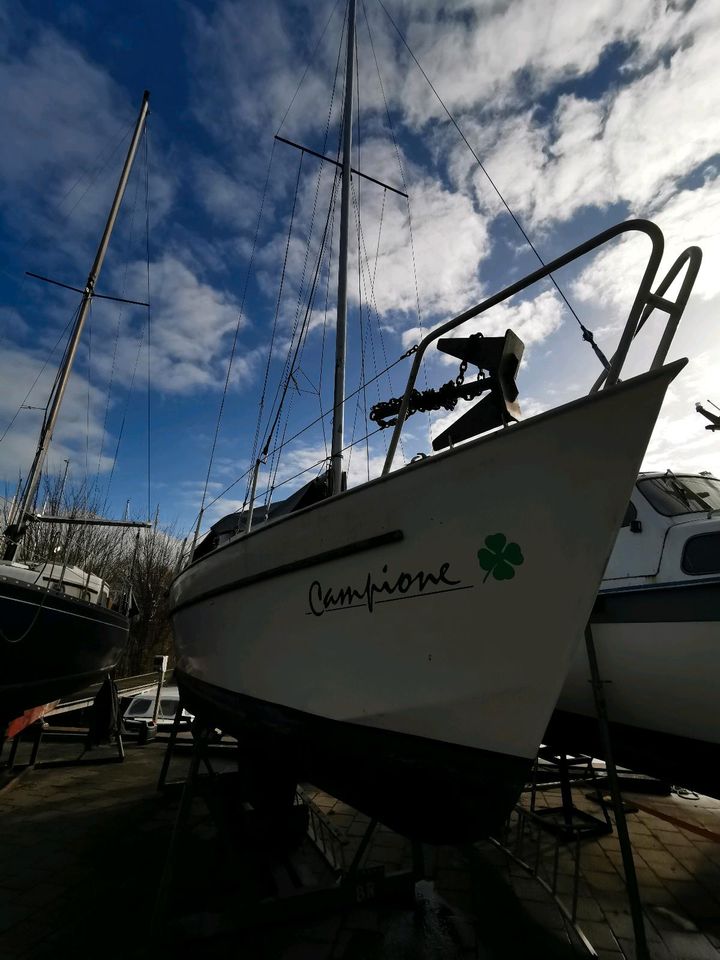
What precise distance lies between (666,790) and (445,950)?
5249mm

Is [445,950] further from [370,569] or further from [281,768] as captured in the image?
[370,569]

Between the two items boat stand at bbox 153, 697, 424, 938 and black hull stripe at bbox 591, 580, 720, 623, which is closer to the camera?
boat stand at bbox 153, 697, 424, 938

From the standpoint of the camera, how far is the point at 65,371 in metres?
10.0

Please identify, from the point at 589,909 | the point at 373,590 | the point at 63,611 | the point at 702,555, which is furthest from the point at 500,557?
the point at 63,611

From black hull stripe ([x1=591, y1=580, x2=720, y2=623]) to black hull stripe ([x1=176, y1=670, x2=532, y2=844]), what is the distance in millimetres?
2235

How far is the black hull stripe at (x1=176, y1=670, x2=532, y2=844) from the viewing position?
5.77 ft

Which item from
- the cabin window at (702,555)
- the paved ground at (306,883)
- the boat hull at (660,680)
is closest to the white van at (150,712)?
the paved ground at (306,883)

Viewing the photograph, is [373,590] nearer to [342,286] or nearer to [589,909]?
[589,909]

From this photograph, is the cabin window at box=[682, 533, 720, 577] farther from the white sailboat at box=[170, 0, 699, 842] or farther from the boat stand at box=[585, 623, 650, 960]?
the white sailboat at box=[170, 0, 699, 842]

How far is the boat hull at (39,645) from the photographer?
4.67m

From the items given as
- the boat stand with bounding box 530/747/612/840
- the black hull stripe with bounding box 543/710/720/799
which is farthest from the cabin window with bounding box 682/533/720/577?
the boat stand with bounding box 530/747/612/840

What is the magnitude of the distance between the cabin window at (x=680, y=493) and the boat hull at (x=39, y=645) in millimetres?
6578

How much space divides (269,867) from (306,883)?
29 centimetres

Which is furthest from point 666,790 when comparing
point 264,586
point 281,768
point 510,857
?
point 264,586
